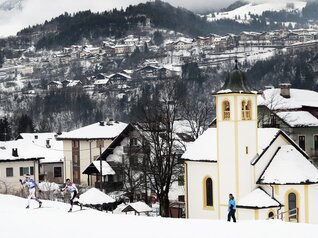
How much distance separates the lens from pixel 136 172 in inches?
2066

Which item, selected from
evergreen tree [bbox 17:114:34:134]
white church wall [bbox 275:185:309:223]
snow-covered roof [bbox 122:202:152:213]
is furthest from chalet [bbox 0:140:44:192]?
evergreen tree [bbox 17:114:34:134]

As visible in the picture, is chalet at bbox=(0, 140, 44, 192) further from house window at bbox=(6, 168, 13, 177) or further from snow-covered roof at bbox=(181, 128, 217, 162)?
snow-covered roof at bbox=(181, 128, 217, 162)

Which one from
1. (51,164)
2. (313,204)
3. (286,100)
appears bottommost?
(313,204)

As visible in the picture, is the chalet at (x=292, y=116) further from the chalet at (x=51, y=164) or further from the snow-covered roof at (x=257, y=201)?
the chalet at (x=51, y=164)

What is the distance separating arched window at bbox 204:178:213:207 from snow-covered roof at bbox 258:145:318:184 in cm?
299

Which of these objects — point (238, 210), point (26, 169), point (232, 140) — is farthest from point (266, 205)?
point (26, 169)

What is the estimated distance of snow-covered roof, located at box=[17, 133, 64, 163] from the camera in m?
77.2

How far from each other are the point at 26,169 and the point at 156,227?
46845 mm

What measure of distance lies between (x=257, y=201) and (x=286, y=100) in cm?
2246

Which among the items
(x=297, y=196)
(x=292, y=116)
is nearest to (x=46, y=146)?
(x=292, y=116)

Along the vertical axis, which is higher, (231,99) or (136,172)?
(231,99)

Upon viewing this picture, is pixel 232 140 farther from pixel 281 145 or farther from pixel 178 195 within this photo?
pixel 178 195

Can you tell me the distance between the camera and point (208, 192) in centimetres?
3975

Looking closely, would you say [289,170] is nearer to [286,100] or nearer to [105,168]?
[286,100]
